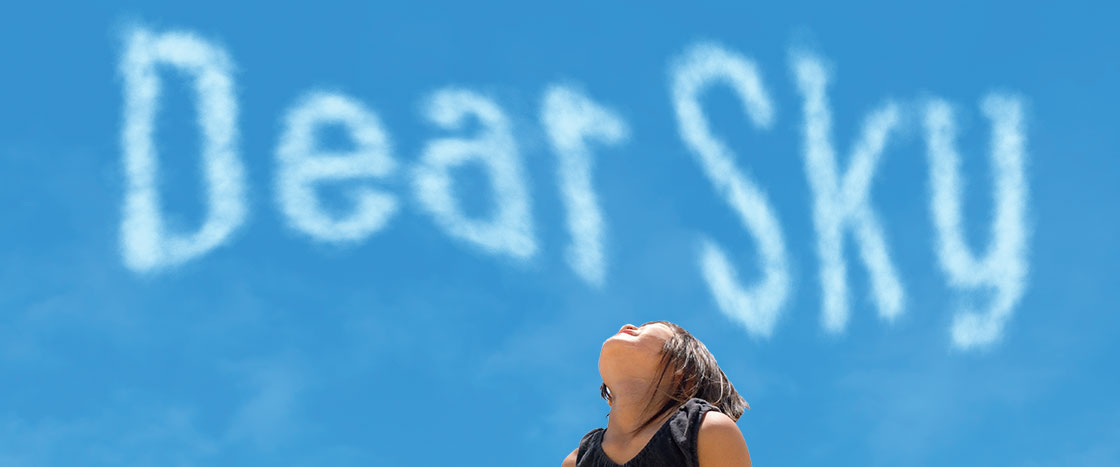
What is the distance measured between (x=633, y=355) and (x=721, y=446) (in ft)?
3.53

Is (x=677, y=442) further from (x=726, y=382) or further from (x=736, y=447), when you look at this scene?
(x=726, y=382)

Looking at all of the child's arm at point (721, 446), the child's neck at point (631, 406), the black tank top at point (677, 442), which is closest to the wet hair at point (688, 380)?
the child's neck at point (631, 406)

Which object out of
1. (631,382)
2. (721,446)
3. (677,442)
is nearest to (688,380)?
(631,382)

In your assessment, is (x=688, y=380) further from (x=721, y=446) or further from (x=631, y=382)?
(x=721, y=446)

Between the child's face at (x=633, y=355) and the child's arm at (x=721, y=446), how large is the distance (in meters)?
0.82

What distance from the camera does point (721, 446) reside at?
7434 mm

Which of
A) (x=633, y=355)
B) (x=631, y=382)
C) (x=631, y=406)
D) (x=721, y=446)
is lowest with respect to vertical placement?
(x=721, y=446)

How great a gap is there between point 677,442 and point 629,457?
469 millimetres

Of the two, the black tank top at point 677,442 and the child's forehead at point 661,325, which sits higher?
the child's forehead at point 661,325

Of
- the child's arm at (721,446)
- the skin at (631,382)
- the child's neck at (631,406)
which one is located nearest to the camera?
the child's arm at (721,446)

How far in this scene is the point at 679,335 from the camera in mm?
8398

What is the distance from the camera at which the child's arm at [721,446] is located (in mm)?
7414

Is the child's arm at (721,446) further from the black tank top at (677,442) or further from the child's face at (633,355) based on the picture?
the child's face at (633,355)

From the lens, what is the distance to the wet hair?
8195mm
